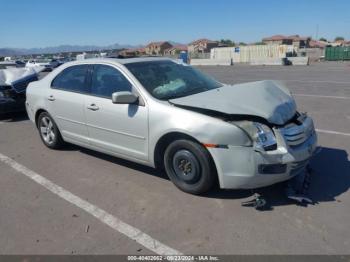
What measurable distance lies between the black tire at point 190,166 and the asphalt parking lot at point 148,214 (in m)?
0.14

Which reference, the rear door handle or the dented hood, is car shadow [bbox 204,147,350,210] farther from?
the rear door handle

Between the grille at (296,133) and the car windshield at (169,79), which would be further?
the car windshield at (169,79)

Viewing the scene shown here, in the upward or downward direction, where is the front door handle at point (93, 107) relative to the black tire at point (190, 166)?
upward

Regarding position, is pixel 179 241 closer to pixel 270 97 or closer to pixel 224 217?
pixel 224 217

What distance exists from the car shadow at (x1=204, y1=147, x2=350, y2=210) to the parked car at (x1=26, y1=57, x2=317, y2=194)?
0.28m

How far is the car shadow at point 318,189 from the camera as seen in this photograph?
3826 millimetres

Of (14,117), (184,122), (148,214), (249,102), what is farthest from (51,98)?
(14,117)

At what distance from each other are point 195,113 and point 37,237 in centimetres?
202

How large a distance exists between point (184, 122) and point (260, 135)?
822 mm

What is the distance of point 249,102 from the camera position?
12.5 feet

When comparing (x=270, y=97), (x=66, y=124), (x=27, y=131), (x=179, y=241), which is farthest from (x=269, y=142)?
(x=27, y=131)

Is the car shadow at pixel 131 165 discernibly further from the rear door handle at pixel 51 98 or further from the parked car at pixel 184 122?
the rear door handle at pixel 51 98

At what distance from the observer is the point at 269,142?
3.55 metres

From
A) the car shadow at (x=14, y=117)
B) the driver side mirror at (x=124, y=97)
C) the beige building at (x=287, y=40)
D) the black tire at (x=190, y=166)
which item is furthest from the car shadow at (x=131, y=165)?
the beige building at (x=287, y=40)
